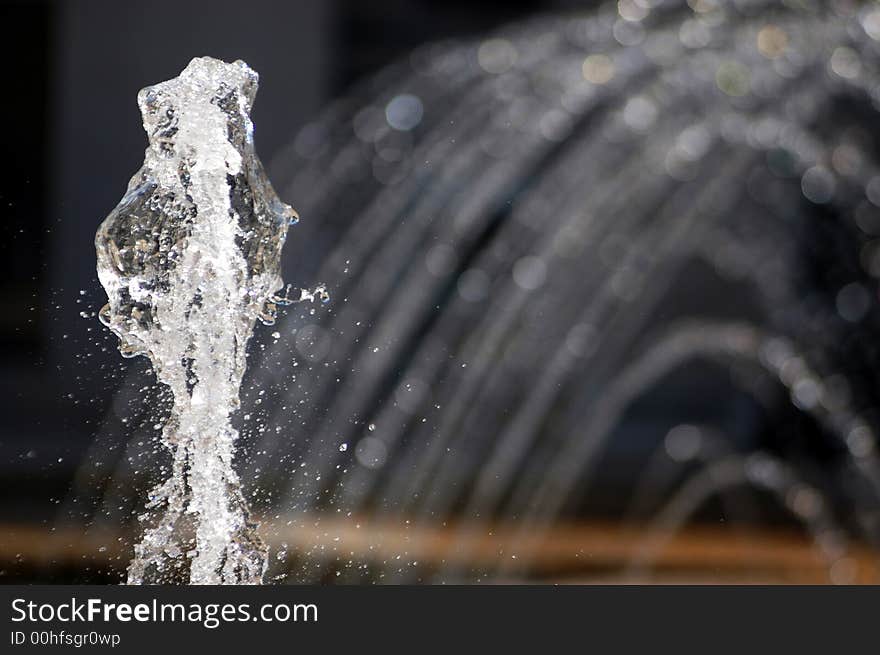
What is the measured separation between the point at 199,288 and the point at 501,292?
5049mm

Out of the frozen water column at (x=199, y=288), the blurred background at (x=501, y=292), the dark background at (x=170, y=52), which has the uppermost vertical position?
the dark background at (x=170, y=52)

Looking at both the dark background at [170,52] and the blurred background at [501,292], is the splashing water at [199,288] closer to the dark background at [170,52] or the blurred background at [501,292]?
the blurred background at [501,292]

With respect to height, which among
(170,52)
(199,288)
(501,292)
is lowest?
(199,288)

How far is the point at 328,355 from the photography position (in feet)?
7.32

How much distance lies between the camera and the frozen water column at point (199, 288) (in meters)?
2.04

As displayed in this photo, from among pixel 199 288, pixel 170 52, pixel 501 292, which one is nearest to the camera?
pixel 199 288

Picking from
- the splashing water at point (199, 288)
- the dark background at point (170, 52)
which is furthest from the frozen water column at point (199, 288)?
the dark background at point (170, 52)

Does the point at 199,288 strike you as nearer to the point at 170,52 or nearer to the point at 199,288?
the point at 199,288

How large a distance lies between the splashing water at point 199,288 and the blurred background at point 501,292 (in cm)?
5

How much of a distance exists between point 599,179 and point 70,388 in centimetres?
561

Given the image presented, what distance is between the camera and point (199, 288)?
80.6 inches

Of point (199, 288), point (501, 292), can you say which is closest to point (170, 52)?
point (501, 292)

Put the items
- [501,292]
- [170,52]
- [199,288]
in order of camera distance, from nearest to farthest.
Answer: [199,288], [501,292], [170,52]

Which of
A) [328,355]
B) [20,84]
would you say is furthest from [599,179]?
[328,355]
